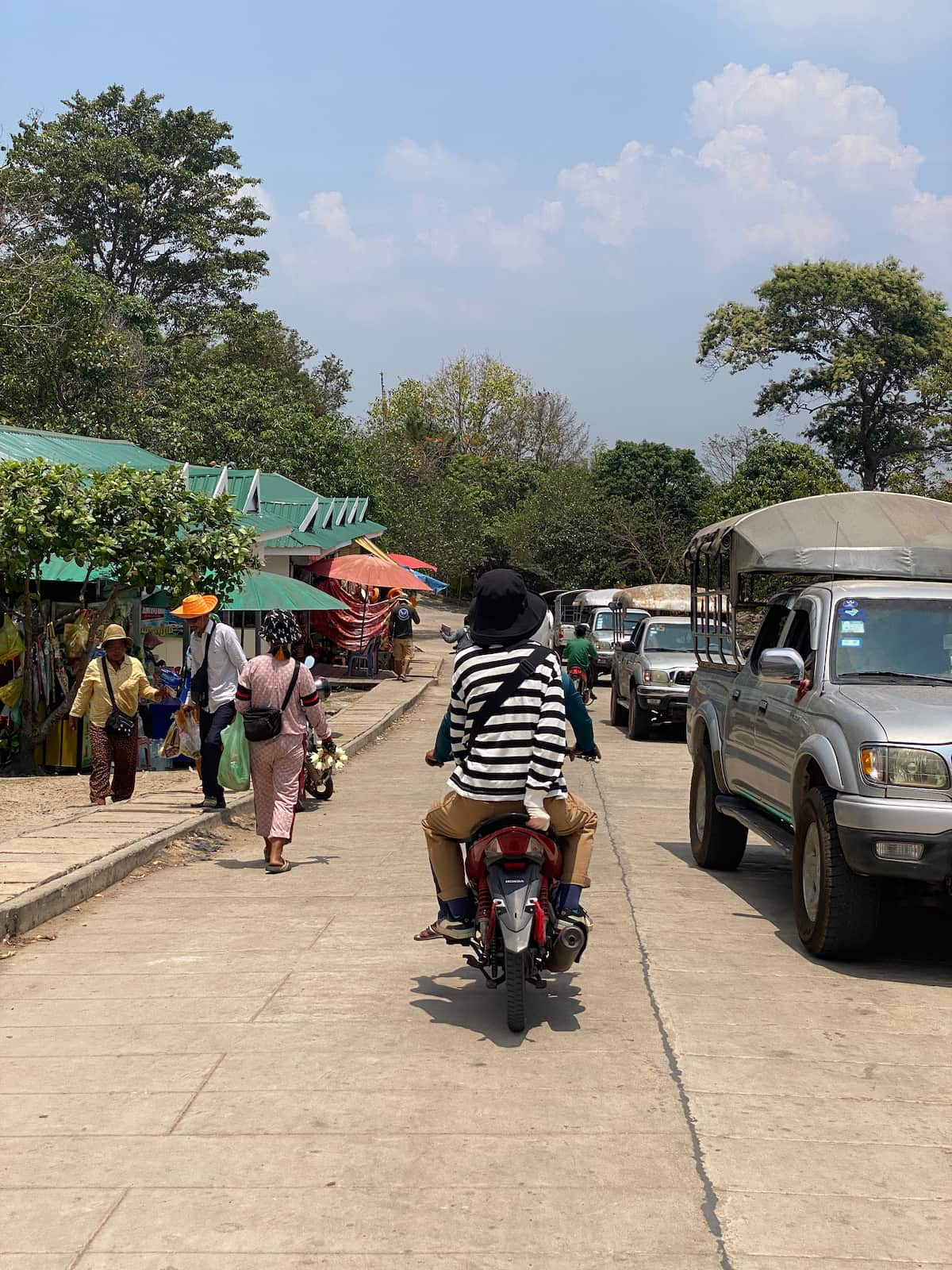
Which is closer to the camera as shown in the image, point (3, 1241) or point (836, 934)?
point (3, 1241)

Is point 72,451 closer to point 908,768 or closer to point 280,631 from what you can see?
point 280,631

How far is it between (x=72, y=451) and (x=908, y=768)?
15.7 metres

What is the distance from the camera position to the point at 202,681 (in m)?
11.3

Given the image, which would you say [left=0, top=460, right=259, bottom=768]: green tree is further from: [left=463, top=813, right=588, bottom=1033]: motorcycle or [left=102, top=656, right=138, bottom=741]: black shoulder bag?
[left=463, top=813, right=588, bottom=1033]: motorcycle

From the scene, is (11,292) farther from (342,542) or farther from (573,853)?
(573,853)

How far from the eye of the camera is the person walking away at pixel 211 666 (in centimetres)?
1126

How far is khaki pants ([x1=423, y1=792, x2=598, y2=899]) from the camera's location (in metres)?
6.19

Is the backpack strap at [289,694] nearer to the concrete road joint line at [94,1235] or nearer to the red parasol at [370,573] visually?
the concrete road joint line at [94,1235]

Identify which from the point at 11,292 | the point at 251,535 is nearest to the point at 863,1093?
the point at 251,535

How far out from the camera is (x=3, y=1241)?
3928 mm

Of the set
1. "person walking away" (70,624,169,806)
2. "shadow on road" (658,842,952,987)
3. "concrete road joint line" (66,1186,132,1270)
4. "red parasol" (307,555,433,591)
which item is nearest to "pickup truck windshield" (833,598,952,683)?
"shadow on road" (658,842,952,987)

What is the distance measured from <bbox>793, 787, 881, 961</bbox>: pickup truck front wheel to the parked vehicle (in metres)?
12.5

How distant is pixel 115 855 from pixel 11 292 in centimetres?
1946

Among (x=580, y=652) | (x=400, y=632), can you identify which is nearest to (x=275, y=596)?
(x=580, y=652)
